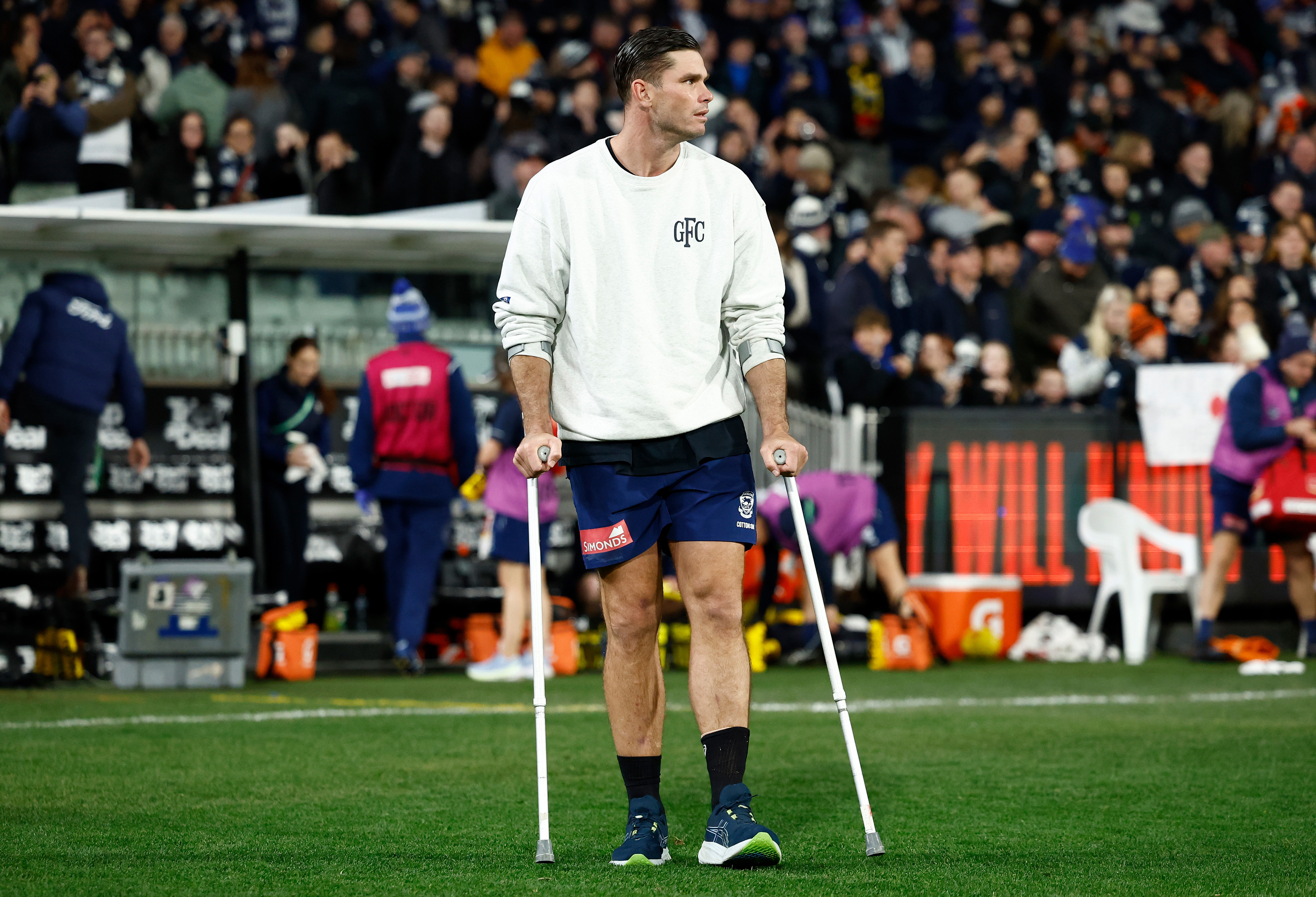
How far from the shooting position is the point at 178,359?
12.5m

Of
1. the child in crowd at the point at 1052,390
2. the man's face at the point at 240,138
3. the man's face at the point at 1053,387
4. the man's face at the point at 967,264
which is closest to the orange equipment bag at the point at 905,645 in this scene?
the child in crowd at the point at 1052,390

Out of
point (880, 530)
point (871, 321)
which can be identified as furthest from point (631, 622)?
point (871, 321)

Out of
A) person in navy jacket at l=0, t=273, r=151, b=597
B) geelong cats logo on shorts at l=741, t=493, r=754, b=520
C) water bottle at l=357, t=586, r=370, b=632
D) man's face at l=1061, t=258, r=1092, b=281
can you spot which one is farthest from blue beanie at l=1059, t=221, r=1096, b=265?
geelong cats logo on shorts at l=741, t=493, r=754, b=520

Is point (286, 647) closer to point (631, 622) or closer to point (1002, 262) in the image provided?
point (631, 622)

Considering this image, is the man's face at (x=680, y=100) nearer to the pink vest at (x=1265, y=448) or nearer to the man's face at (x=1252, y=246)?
the pink vest at (x=1265, y=448)

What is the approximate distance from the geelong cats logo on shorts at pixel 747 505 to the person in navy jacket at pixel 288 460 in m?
7.49

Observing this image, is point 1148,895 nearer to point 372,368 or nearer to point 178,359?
point 372,368

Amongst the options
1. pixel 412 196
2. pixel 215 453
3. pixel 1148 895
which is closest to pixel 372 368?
pixel 215 453

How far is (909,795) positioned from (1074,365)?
28.0ft

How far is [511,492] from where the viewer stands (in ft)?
35.8

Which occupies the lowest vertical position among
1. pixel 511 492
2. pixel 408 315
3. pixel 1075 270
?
pixel 511 492

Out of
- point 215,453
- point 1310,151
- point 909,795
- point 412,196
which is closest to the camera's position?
point 909,795

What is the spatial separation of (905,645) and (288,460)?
4.34 metres

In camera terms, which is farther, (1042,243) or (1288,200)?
(1288,200)
